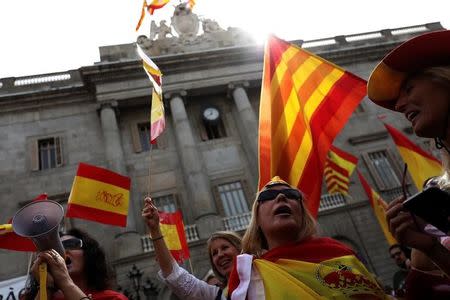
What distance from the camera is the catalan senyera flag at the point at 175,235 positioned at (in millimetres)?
8453

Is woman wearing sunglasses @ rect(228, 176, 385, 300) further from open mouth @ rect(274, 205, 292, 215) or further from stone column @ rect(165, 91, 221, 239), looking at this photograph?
stone column @ rect(165, 91, 221, 239)

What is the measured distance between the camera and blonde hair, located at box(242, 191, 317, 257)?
2.85 m

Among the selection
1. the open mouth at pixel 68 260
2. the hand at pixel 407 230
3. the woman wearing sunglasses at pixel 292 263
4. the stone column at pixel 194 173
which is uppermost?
the stone column at pixel 194 173

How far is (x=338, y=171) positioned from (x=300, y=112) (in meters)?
8.29

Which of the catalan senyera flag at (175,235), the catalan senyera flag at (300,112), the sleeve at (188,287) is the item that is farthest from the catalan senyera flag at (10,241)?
the catalan senyera flag at (175,235)

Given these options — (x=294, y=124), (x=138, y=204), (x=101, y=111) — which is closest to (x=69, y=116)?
(x=101, y=111)

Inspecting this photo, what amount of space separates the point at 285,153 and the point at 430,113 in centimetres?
281

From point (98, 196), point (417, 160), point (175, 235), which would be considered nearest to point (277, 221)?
point (98, 196)

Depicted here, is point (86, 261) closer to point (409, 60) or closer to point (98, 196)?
point (409, 60)

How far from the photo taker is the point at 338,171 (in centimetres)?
Answer: 1270

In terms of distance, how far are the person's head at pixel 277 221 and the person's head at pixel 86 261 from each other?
128cm

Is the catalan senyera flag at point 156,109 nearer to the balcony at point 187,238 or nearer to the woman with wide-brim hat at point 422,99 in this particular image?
the woman with wide-brim hat at point 422,99

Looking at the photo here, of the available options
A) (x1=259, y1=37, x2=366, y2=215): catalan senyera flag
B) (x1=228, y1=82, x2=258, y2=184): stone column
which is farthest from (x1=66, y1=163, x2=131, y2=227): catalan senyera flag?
(x1=228, y1=82, x2=258, y2=184): stone column

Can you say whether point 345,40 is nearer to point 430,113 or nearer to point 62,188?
point 62,188
